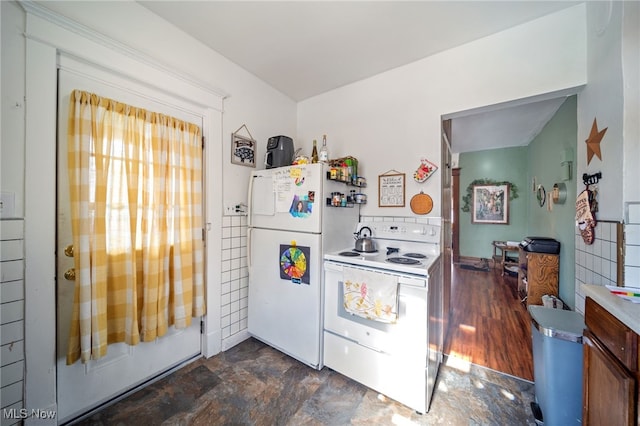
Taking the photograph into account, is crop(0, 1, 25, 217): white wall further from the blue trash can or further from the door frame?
the blue trash can

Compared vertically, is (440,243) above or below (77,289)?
above

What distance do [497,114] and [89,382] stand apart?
4931 millimetres

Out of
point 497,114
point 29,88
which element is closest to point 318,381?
point 29,88

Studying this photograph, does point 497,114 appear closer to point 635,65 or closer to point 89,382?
point 635,65

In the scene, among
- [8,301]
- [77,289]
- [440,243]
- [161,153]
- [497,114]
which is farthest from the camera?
[497,114]

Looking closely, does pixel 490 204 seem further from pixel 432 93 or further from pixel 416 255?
pixel 416 255

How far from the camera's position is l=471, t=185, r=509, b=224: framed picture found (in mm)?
5035

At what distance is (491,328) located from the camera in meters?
2.56

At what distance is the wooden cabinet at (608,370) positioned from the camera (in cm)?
76

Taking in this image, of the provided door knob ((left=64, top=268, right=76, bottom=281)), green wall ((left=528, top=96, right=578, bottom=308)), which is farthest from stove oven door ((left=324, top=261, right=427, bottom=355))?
green wall ((left=528, top=96, right=578, bottom=308))

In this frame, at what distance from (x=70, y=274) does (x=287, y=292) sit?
1365mm

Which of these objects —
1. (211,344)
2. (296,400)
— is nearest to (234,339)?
(211,344)

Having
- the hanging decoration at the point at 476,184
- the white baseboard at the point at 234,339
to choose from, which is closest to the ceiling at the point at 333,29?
the white baseboard at the point at 234,339

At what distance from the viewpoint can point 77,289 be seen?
4.31 feet
